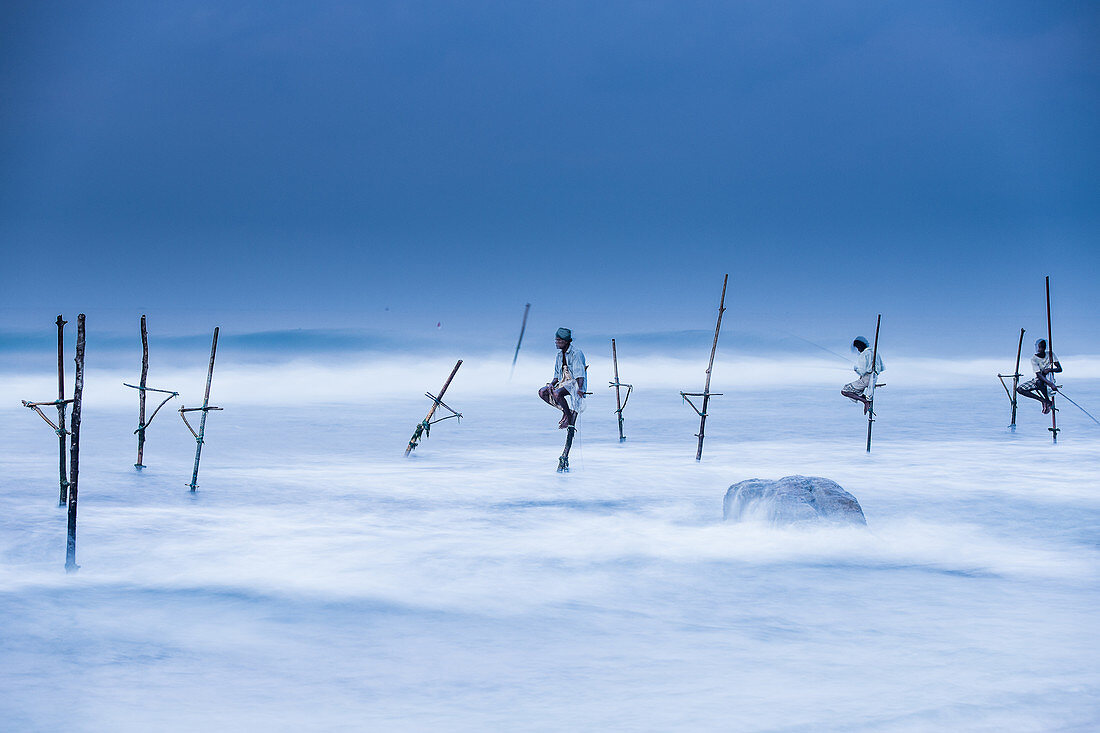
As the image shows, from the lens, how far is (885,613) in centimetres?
780

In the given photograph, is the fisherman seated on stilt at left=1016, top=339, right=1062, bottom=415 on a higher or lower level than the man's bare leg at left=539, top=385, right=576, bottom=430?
higher

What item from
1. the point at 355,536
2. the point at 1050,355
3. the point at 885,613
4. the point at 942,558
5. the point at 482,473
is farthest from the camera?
the point at 1050,355

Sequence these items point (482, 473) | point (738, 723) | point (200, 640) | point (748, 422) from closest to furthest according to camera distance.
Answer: point (738, 723), point (200, 640), point (482, 473), point (748, 422)

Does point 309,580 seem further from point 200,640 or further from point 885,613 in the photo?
point 885,613

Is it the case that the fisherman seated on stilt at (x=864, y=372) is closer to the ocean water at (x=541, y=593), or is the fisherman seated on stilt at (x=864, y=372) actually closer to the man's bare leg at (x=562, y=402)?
the ocean water at (x=541, y=593)

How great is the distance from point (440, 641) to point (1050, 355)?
1363 cm

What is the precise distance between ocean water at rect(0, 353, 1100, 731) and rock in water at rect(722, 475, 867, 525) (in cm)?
17

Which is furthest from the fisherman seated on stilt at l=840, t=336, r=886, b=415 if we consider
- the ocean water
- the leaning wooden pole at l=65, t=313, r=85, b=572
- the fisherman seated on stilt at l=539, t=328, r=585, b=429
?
the leaning wooden pole at l=65, t=313, r=85, b=572

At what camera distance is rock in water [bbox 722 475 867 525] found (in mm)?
10070

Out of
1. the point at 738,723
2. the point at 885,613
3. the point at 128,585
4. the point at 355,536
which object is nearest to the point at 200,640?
the point at 128,585

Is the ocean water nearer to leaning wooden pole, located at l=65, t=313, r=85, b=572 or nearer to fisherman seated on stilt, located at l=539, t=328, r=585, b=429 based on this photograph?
leaning wooden pole, located at l=65, t=313, r=85, b=572

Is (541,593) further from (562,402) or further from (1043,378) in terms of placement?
(1043,378)

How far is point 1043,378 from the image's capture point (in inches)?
672

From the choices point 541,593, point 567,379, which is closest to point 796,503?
point 541,593
